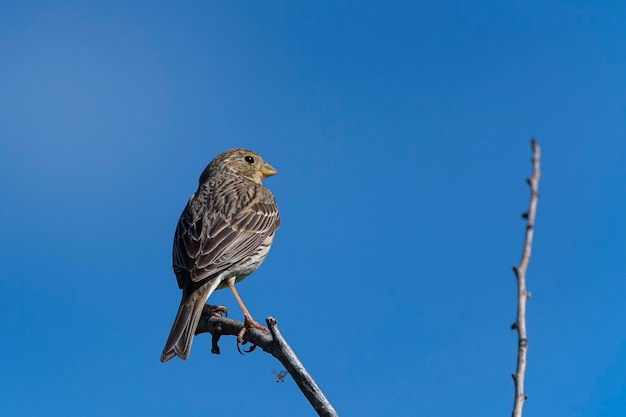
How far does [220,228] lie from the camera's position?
9.34 meters

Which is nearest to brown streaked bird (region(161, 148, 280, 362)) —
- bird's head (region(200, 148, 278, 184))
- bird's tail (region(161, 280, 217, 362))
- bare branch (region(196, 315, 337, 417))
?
bird's tail (region(161, 280, 217, 362))

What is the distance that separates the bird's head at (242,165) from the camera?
11695mm

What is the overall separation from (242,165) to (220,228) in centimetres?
259

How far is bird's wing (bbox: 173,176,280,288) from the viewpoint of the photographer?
8.70m

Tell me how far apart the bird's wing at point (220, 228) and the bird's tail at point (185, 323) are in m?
0.19

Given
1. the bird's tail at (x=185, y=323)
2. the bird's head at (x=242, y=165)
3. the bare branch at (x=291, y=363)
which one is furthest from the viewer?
the bird's head at (x=242, y=165)

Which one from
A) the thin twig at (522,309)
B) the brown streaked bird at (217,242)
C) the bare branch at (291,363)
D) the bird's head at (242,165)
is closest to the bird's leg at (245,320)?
the brown streaked bird at (217,242)

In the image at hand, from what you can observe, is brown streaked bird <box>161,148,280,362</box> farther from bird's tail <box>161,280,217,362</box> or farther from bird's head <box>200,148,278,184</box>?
bird's head <box>200,148,278,184</box>

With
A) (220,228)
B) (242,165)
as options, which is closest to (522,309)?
(220,228)

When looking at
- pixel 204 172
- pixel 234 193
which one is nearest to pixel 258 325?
pixel 234 193

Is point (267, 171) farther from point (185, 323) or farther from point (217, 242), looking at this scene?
point (185, 323)

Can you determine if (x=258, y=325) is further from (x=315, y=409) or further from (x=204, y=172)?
(x=204, y=172)

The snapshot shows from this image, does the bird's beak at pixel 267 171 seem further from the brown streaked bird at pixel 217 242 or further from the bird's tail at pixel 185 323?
the bird's tail at pixel 185 323

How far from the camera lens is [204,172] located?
1227cm
